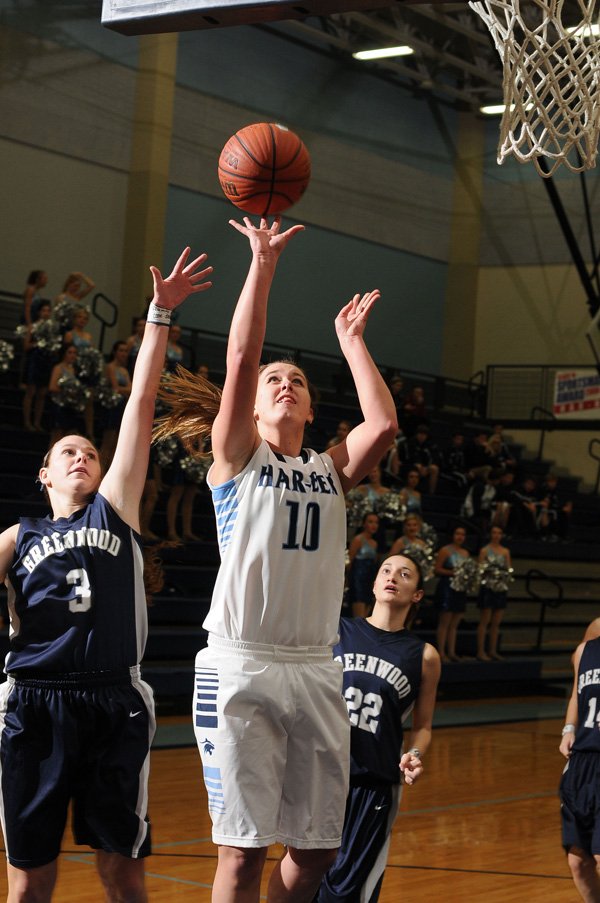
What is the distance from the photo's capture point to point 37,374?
11.6 meters

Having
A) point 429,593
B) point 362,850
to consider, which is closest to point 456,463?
point 429,593

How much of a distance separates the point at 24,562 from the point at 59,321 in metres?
8.39

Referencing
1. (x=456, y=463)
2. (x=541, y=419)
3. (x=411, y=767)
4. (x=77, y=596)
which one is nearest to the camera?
(x=77, y=596)

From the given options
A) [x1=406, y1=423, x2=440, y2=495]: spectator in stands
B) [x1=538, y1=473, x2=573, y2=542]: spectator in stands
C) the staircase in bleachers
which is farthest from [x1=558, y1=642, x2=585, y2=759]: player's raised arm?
[x1=538, y1=473, x2=573, y2=542]: spectator in stands

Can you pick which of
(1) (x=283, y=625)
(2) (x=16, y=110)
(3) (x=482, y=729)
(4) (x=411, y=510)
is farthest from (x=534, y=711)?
(2) (x=16, y=110)

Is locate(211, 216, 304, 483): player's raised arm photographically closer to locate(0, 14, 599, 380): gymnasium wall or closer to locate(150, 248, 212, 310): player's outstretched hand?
locate(150, 248, 212, 310): player's outstretched hand

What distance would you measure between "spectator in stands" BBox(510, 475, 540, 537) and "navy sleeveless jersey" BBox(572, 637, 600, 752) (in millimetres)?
11846

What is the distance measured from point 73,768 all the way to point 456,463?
1368cm

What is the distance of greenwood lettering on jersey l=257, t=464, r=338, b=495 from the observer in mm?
3240

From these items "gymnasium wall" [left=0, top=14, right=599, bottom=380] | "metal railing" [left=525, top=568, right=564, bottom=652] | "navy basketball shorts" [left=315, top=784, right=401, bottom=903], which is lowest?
"metal railing" [left=525, top=568, right=564, bottom=652]

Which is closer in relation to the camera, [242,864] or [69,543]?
[242,864]

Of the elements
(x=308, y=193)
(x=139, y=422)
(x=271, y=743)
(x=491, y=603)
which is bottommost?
(x=491, y=603)

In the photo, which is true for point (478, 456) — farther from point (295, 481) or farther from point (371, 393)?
point (295, 481)

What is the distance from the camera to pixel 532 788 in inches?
320
